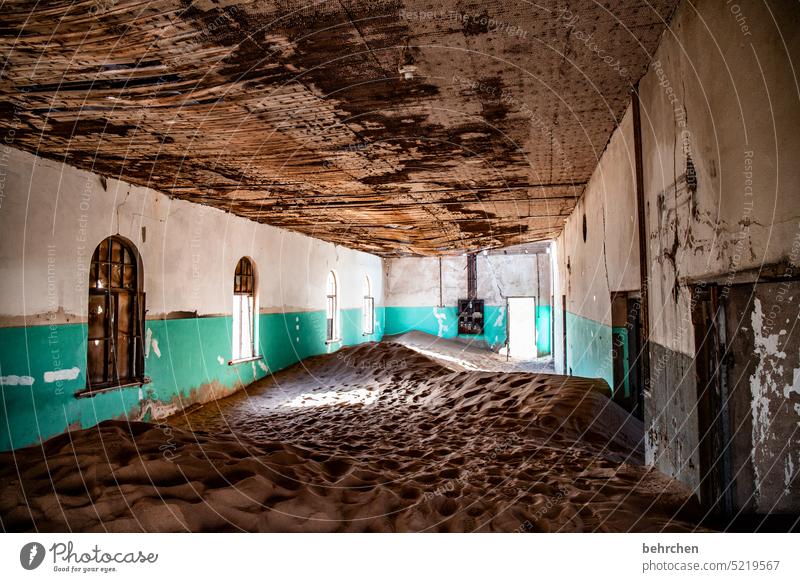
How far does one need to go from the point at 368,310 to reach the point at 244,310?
8.38 metres

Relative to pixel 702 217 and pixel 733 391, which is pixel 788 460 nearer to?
pixel 733 391

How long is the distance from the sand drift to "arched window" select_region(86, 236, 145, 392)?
8.54ft

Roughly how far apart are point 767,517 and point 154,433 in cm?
399

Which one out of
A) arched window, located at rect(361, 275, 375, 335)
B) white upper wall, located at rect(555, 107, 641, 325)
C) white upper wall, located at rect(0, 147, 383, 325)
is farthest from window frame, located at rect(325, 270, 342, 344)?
white upper wall, located at rect(555, 107, 641, 325)

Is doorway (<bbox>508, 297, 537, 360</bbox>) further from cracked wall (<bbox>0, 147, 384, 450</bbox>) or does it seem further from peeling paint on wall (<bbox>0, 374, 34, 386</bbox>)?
peeling paint on wall (<bbox>0, 374, 34, 386</bbox>)

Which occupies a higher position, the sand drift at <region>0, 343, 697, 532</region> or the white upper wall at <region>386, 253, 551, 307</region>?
the white upper wall at <region>386, 253, 551, 307</region>

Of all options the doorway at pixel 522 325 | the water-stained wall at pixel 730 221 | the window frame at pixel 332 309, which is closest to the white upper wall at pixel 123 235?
the window frame at pixel 332 309

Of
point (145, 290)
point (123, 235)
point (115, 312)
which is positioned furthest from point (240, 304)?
point (123, 235)

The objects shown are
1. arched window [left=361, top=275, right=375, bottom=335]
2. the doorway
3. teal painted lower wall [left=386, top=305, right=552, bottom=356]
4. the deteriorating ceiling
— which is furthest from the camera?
teal painted lower wall [left=386, top=305, right=552, bottom=356]

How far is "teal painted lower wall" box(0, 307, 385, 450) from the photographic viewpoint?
16.6 feet

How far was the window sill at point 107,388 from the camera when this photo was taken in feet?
19.2

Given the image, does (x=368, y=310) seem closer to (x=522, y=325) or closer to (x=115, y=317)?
(x=522, y=325)

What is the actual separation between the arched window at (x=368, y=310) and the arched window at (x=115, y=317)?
1055cm

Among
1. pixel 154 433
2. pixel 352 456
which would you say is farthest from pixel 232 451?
pixel 352 456
